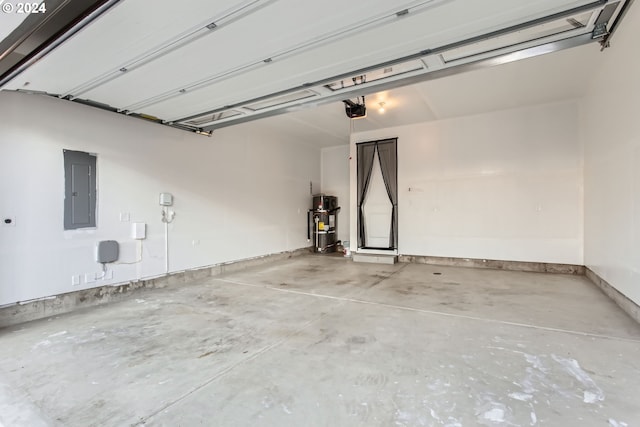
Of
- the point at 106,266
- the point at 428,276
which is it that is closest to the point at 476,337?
the point at 428,276

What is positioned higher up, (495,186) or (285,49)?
(285,49)

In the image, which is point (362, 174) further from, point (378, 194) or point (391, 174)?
point (391, 174)

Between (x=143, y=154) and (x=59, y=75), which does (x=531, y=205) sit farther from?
(x=59, y=75)

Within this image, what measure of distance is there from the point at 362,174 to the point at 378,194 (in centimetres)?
68

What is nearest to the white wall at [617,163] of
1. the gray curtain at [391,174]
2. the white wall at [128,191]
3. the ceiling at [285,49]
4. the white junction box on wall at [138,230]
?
the ceiling at [285,49]

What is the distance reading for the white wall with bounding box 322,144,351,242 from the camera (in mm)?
9289

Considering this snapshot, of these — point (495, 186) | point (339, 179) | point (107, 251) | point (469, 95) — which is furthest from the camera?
point (339, 179)

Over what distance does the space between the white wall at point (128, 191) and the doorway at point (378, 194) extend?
2.15 m

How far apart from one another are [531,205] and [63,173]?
26.1ft

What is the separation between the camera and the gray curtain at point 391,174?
7.47 m

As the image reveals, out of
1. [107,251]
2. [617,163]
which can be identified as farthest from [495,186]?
[107,251]

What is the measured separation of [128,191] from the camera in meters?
4.66

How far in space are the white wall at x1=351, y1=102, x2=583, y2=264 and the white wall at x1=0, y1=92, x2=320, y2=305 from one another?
3447mm

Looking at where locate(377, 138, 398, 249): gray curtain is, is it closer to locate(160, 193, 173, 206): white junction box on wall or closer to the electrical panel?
locate(160, 193, 173, 206): white junction box on wall
